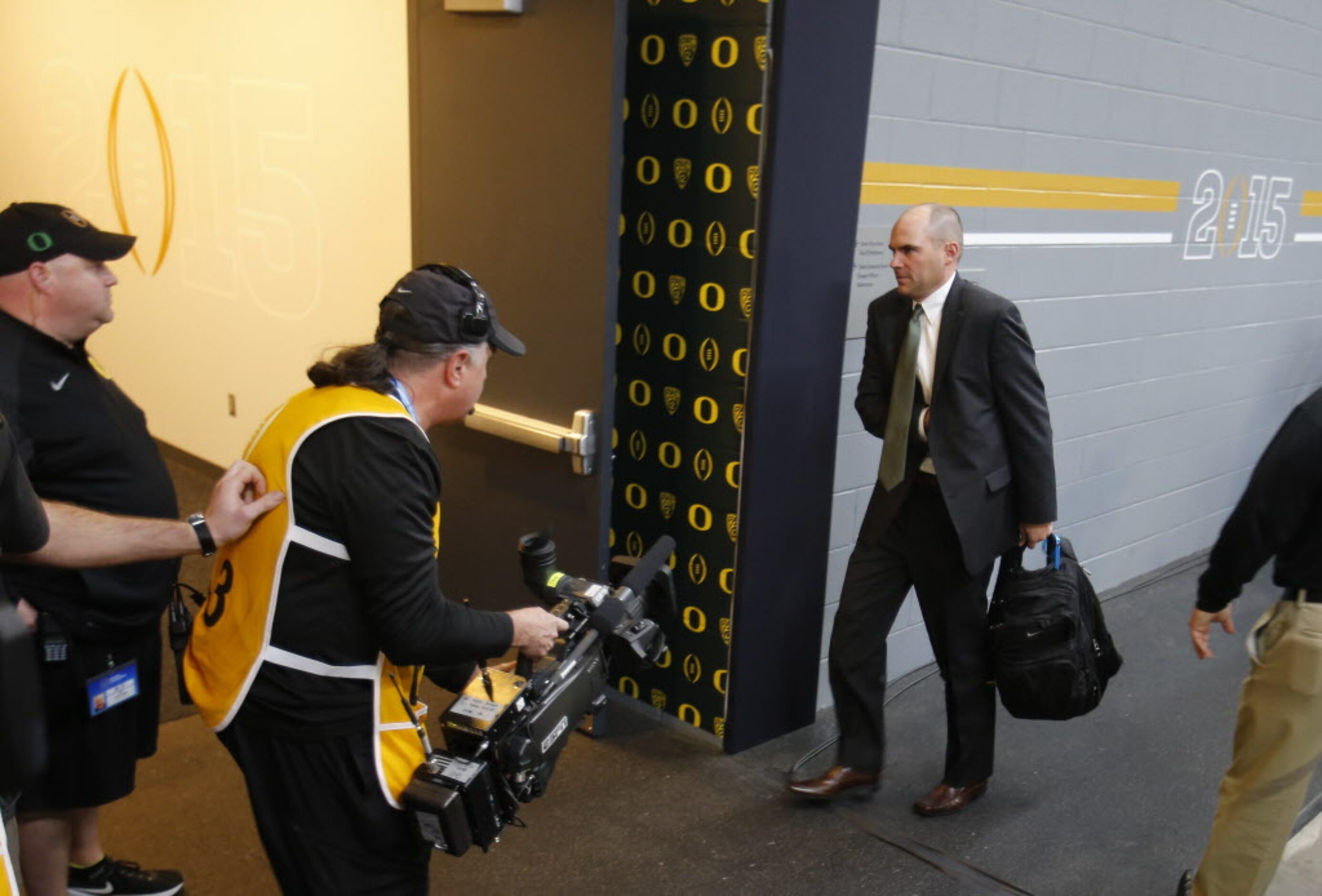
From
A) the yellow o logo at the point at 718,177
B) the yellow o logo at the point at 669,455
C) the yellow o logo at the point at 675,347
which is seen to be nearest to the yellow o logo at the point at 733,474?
the yellow o logo at the point at 669,455

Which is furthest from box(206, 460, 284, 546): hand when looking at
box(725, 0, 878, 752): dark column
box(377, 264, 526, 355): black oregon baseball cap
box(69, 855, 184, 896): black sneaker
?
box(725, 0, 878, 752): dark column

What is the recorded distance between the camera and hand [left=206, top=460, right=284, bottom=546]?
1.54m

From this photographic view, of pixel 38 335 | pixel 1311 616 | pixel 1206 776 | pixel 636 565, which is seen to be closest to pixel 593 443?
pixel 636 565

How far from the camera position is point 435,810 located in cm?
156

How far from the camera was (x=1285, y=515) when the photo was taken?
83.0 inches

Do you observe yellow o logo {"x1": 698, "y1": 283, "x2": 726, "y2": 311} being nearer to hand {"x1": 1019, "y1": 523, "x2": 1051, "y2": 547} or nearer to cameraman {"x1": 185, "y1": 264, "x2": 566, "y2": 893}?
hand {"x1": 1019, "y1": 523, "x2": 1051, "y2": 547}

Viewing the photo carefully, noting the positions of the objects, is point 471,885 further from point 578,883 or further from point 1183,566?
point 1183,566

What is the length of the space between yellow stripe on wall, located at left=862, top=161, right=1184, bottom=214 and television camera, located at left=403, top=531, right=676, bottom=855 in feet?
5.47

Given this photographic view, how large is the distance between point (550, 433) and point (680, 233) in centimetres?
66

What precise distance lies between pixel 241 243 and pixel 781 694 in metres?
3.18

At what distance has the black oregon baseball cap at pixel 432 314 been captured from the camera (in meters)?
1.62

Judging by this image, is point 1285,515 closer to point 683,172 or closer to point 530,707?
point 530,707

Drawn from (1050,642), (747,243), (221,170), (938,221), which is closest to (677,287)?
(747,243)

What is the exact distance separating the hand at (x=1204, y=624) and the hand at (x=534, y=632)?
1428 millimetres
